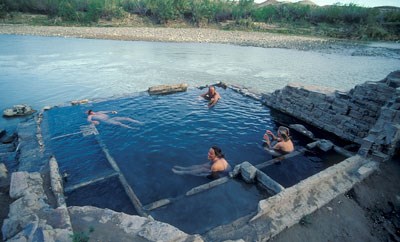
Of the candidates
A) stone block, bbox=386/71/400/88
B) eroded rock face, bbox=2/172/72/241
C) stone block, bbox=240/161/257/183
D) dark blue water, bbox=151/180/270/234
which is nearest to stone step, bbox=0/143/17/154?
eroded rock face, bbox=2/172/72/241

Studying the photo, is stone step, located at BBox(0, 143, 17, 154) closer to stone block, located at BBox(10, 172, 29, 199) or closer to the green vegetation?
stone block, located at BBox(10, 172, 29, 199)

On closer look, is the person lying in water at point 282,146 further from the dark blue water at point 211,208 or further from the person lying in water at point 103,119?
the person lying in water at point 103,119

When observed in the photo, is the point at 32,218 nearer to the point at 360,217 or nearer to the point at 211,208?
the point at 211,208

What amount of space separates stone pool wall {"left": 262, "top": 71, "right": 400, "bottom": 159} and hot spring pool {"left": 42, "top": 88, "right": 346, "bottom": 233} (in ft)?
5.51

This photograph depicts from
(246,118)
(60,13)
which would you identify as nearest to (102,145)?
(246,118)

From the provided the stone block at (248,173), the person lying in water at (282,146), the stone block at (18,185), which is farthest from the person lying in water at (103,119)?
the person lying in water at (282,146)

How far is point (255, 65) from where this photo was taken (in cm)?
2508

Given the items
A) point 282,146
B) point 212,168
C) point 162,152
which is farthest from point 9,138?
point 282,146

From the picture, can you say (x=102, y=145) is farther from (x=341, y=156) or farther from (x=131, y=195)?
(x=341, y=156)

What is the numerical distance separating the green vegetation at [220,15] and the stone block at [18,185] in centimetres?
6047

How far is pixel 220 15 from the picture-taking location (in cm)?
7206

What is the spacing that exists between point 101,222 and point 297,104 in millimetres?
11744

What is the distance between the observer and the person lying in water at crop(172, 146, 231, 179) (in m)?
8.25

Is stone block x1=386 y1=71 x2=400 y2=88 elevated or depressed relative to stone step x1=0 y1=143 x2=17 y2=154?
elevated
